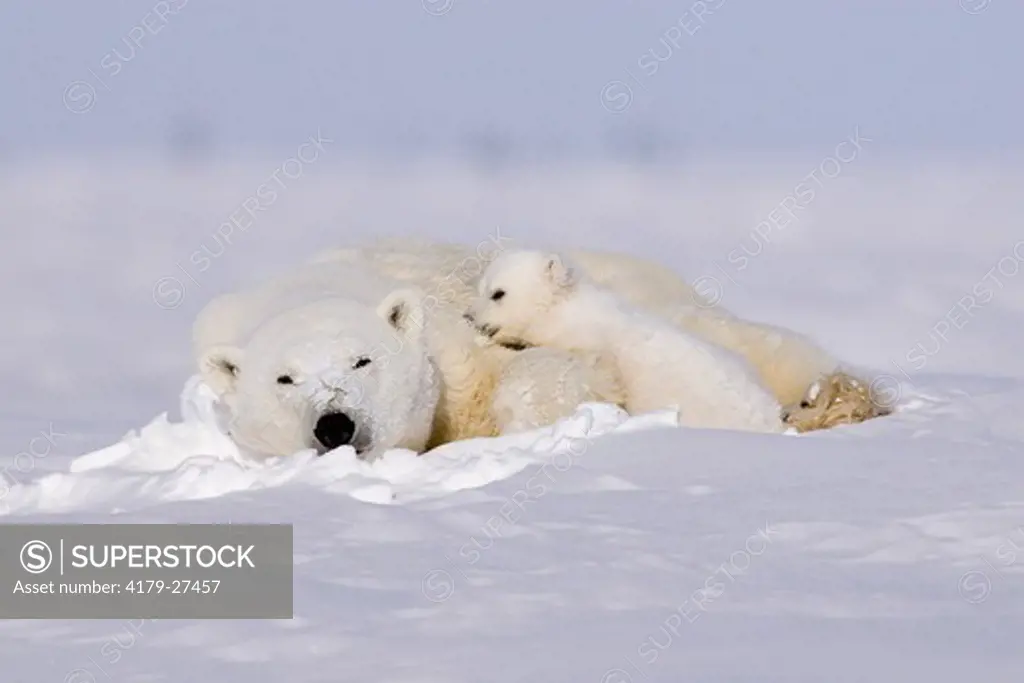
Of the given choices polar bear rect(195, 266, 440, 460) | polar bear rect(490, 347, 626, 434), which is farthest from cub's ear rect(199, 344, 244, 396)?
polar bear rect(490, 347, 626, 434)

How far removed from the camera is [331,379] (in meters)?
4.33

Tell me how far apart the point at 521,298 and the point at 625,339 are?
45 cm

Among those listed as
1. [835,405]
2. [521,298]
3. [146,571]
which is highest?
[521,298]

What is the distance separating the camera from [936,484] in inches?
140

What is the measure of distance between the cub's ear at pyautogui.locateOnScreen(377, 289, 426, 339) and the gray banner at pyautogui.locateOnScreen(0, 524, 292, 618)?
4.73ft

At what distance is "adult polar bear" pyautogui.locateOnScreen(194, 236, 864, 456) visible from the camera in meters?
4.46

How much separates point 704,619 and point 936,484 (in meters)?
1.20

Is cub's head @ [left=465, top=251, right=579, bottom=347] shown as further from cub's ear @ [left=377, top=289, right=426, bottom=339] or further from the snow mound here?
the snow mound

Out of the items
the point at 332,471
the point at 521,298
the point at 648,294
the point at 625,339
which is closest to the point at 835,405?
the point at 625,339

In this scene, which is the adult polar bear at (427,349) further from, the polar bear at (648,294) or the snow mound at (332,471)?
the snow mound at (332,471)

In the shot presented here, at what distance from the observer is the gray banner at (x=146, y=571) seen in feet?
8.91

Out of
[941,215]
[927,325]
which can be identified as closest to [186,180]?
[941,215]

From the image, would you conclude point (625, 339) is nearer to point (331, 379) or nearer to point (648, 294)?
point (648, 294)

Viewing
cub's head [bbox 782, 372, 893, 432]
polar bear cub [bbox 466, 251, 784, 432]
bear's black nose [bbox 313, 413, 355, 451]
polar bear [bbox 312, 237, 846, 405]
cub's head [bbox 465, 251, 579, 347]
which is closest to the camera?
bear's black nose [bbox 313, 413, 355, 451]
